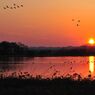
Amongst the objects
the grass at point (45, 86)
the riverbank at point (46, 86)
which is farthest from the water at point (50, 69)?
the riverbank at point (46, 86)

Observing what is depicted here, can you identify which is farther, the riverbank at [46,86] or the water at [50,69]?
the water at [50,69]

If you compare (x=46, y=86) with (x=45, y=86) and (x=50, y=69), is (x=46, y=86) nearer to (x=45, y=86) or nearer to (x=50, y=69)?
(x=45, y=86)

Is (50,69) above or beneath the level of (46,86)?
above

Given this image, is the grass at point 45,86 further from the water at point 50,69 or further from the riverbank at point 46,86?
the water at point 50,69

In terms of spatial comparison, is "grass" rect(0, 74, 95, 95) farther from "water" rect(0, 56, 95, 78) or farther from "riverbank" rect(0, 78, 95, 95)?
"water" rect(0, 56, 95, 78)

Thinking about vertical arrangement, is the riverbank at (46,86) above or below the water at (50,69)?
below

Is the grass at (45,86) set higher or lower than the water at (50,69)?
lower

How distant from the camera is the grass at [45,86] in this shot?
672 inches

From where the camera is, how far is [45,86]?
20.4 metres

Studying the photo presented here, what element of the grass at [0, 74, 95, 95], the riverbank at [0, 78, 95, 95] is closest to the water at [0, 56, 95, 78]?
the grass at [0, 74, 95, 95]

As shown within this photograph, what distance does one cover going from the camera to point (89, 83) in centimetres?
2100

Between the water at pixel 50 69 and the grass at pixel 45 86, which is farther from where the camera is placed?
Result: the water at pixel 50 69

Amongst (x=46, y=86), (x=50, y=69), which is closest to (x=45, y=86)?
(x=46, y=86)

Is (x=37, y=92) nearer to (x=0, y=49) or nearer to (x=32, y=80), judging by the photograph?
(x=32, y=80)
